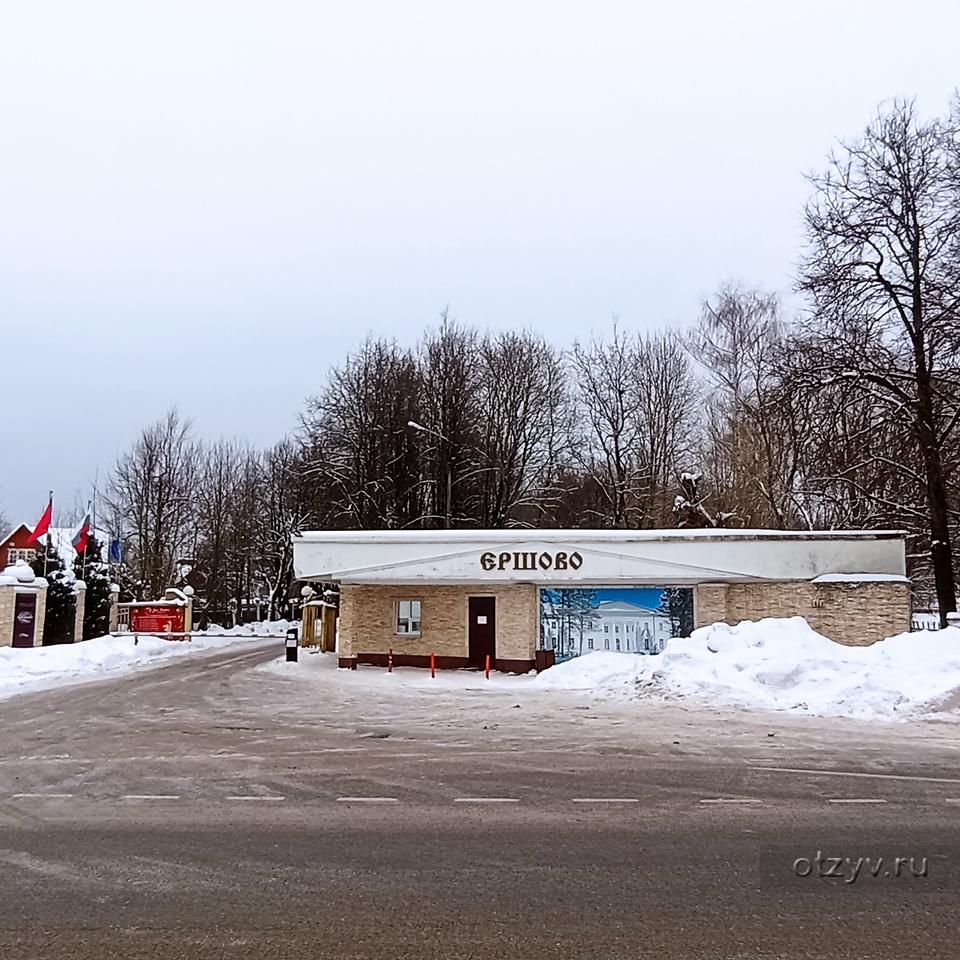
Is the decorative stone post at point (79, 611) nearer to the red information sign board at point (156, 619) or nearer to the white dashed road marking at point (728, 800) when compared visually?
the red information sign board at point (156, 619)

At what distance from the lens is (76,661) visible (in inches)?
1124

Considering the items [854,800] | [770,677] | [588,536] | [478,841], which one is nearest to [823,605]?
[588,536]

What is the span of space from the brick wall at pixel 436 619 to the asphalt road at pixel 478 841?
1250 centimetres

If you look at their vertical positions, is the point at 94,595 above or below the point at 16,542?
below

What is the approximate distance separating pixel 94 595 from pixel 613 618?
2590cm

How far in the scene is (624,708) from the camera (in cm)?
1794

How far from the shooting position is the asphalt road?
5.38 m

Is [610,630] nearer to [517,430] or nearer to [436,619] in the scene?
[436,619]

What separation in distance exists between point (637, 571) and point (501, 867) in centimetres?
2044

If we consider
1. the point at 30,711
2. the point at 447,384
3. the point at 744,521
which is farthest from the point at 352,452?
the point at 30,711

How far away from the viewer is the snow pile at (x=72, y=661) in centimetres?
2423

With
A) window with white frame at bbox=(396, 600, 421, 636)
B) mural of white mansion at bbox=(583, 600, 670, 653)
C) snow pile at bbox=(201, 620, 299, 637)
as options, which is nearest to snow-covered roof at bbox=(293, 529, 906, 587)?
mural of white mansion at bbox=(583, 600, 670, 653)

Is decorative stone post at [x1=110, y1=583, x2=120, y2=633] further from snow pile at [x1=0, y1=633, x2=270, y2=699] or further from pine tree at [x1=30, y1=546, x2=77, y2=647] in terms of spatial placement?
snow pile at [x1=0, y1=633, x2=270, y2=699]

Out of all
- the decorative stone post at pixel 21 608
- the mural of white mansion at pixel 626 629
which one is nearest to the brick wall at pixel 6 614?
the decorative stone post at pixel 21 608
